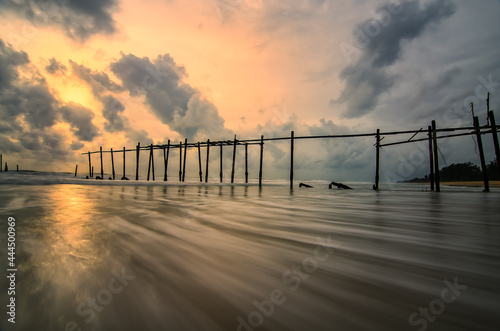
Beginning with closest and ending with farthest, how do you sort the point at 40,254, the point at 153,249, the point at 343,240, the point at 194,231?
1. the point at 40,254
2. the point at 153,249
3. the point at 343,240
4. the point at 194,231

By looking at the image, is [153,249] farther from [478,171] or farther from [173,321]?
[478,171]

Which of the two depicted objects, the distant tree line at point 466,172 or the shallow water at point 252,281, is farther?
the distant tree line at point 466,172

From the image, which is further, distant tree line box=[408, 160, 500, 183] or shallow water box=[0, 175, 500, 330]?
distant tree line box=[408, 160, 500, 183]

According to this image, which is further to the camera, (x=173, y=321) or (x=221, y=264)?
→ (x=221, y=264)

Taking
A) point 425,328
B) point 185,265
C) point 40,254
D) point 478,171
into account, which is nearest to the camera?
point 425,328

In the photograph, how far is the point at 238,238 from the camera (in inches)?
83.4

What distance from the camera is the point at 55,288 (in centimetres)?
103

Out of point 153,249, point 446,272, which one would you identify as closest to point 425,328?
point 446,272

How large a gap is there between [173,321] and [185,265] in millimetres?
624

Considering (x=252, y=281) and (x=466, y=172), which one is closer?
(x=252, y=281)

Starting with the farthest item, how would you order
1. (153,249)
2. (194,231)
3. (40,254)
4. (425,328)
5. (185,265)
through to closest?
(194,231) < (153,249) < (40,254) < (185,265) < (425,328)

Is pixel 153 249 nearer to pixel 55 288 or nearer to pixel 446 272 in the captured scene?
pixel 55 288

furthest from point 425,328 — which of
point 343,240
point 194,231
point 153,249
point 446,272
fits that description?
point 194,231

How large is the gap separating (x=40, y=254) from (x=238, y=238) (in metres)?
1.45
